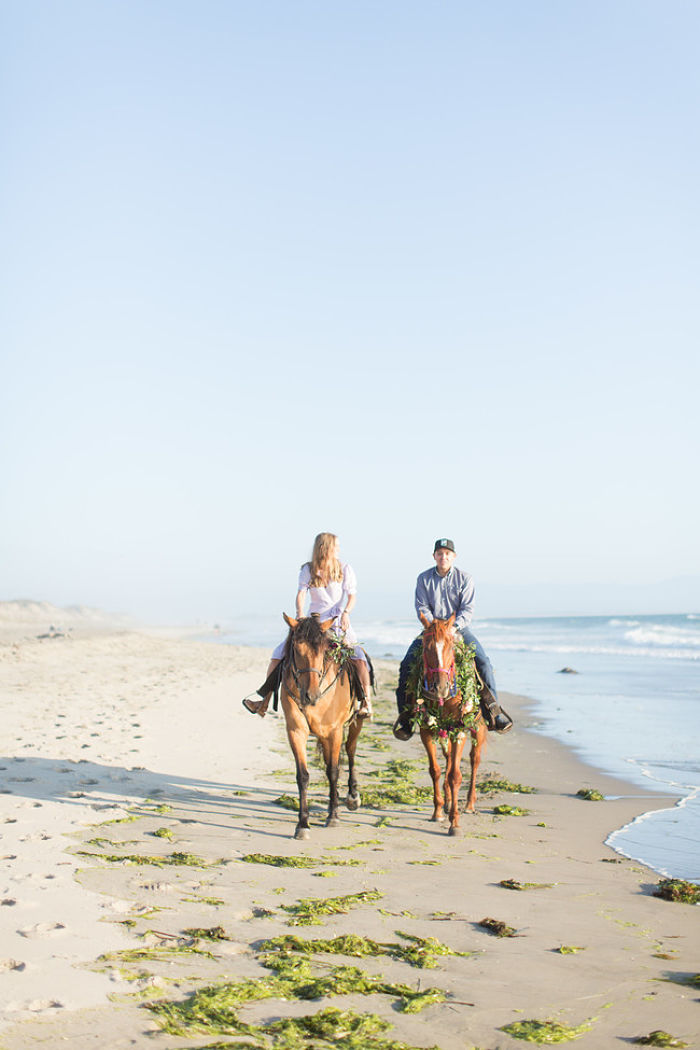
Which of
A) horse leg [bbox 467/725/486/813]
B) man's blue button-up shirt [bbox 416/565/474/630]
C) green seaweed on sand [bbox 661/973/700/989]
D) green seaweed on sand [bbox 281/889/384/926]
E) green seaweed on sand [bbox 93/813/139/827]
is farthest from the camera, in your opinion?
horse leg [bbox 467/725/486/813]

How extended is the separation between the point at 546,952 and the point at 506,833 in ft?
10.8

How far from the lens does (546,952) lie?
5.29 metres

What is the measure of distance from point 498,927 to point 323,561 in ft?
14.2

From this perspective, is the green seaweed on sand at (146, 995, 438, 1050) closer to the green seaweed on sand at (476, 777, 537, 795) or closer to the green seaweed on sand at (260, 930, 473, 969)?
the green seaweed on sand at (260, 930, 473, 969)

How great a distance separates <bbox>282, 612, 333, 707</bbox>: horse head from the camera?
324 inches

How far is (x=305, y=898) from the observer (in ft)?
20.6

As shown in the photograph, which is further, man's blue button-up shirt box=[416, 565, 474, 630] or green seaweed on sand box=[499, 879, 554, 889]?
man's blue button-up shirt box=[416, 565, 474, 630]

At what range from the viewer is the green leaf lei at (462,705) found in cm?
855

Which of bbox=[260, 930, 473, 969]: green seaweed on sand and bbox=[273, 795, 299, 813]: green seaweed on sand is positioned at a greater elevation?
bbox=[260, 930, 473, 969]: green seaweed on sand

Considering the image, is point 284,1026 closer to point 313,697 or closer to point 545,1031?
point 545,1031

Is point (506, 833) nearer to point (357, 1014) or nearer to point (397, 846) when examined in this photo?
point (397, 846)

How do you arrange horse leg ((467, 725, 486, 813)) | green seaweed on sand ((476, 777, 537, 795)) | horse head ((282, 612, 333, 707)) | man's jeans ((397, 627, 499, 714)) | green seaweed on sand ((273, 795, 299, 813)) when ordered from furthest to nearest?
green seaweed on sand ((476, 777, 537, 795)) < green seaweed on sand ((273, 795, 299, 813)) < horse leg ((467, 725, 486, 813)) < man's jeans ((397, 627, 499, 714)) < horse head ((282, 612, 333, 707))

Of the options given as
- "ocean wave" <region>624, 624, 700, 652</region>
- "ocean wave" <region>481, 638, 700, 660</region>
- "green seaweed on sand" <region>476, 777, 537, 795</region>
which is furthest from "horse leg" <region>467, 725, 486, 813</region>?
"ocean wave" <region>624, 624, 700, 652</region>

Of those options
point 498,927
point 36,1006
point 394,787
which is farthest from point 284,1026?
point 394,787
